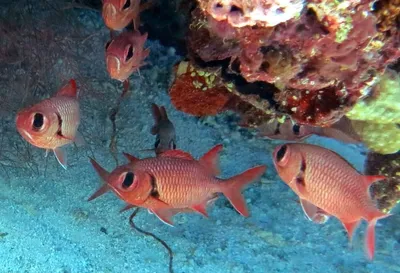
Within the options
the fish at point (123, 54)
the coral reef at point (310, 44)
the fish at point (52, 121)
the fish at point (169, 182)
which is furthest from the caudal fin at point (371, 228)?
the fish at point (52, 121)

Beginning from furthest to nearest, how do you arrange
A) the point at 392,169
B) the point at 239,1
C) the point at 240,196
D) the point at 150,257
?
the point at 150,257
the point at 392,169
the point at 240,196
the point at 239,1

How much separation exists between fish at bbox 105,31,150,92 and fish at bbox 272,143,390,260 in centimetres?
114

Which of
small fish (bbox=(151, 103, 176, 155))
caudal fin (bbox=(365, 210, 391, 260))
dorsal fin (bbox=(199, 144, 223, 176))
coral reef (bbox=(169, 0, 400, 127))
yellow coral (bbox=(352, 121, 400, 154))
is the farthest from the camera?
small fish (bbox=(151, 103, 176, 155))

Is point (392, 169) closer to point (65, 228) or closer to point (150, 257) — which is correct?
point (150, 257)

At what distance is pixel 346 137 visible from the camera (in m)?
3.18

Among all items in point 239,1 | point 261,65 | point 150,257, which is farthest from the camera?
point 150,257

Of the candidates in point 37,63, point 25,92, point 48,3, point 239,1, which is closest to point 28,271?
point 25,92

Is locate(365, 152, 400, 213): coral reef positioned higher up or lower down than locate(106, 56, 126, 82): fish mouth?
lower down

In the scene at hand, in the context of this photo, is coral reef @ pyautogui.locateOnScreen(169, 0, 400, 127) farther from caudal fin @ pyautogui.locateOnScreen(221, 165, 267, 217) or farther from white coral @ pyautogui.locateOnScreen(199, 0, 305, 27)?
caudal fin @ pyautogui.locateOnScreen(221, 165, 267, 217)

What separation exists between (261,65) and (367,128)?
137cm

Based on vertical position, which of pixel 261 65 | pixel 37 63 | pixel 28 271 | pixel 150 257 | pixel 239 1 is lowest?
pixel 28 271

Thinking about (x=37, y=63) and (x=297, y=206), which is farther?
(x=297, y=206)

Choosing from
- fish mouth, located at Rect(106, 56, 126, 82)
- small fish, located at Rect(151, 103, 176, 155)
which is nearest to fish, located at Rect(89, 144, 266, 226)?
small fish, located at Rect(151, 103, 176, 155)

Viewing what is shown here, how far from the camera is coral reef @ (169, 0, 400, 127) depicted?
1740mm
